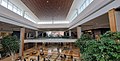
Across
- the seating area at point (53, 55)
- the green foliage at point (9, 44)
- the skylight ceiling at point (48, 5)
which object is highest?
the skylight ceiling at point (48, 5)

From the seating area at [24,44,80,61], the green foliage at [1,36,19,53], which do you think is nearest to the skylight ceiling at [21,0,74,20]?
the green foliage at [1,36,19,53]

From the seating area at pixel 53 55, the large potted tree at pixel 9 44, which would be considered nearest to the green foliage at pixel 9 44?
the large potted tree at pixel 9 44

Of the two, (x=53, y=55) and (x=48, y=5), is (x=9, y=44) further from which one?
(x=53, y=55)

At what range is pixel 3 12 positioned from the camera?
31.7ft

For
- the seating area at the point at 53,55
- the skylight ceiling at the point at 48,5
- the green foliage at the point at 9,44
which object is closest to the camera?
the green foliage at the point at 9,44

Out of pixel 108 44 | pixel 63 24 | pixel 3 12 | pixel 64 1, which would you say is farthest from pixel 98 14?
pixel 63 24

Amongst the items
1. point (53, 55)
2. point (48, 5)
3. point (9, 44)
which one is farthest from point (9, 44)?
point (53, 55)

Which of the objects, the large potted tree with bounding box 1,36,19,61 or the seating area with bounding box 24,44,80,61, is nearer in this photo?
the large potted tree with bounding box 1,36,19,61

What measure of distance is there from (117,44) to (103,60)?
626mm

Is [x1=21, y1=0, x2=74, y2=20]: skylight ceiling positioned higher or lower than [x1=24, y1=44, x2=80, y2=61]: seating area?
higher

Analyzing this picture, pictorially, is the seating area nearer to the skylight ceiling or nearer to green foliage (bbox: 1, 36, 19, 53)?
green foliage (bbox: 1, 36, 19, 53)

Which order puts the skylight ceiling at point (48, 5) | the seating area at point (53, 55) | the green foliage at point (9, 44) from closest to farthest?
the green foliage at point (9, 44)
the skylight ceiling at point (48, 5)
the seating area at point (53, 55)

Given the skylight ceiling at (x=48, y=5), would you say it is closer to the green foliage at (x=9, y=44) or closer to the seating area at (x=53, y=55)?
the green foliage at (x=9, y=44)

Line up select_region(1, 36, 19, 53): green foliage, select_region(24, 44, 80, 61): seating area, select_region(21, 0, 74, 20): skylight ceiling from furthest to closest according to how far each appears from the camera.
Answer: select_region(24, 44, 80, 61): seating area, select_region(21, 0, 74, 20): skylight ceiling, select_region(1, 36, 19, 53): green foliage
